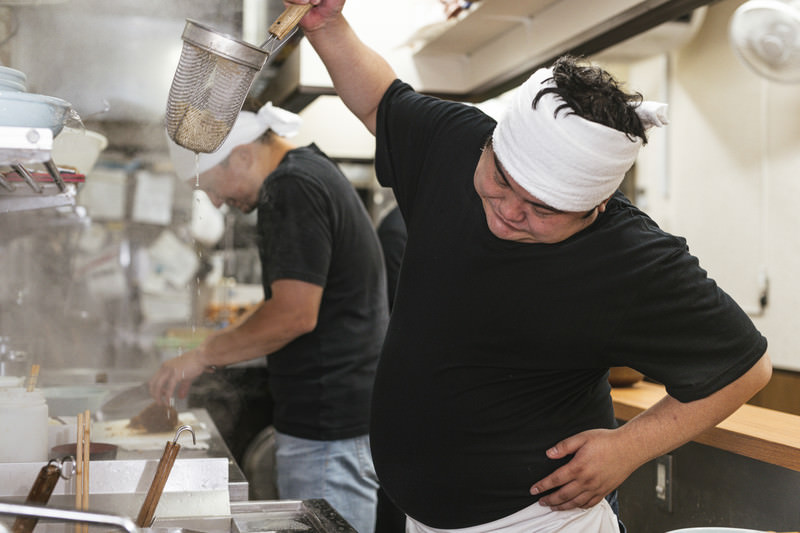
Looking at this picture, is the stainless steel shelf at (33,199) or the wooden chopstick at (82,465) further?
the stainless steel shelf at (33,199)

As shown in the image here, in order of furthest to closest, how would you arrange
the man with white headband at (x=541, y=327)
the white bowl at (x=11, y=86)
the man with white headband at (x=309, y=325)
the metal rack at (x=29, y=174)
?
the man with white headband at (x=309, y=325)
the man with white headband at (x=541, y=327)
the white bowl at (x=11, y=86)
the metal rack at (x=29, y=174)

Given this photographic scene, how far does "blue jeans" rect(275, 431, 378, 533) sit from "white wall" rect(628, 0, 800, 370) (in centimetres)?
229

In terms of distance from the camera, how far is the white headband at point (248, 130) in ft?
6.89

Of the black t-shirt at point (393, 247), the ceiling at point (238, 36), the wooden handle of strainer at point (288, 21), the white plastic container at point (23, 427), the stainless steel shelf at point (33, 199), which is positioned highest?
the ceiling at point (238, 36)

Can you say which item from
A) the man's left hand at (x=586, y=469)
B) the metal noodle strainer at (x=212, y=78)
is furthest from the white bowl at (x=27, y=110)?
the man's left hand at (x=586, y=469)

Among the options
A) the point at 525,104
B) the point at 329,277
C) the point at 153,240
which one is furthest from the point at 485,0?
the point at 153,240

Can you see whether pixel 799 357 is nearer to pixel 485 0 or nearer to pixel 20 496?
pixel 485 0

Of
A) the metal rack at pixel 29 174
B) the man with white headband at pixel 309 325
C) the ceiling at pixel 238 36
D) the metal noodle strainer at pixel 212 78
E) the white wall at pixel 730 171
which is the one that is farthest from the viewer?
the white wall at pixel 730 171

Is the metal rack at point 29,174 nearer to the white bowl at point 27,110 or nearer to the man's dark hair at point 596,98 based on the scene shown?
the white bowl at point 27,110

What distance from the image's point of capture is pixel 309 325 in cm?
202

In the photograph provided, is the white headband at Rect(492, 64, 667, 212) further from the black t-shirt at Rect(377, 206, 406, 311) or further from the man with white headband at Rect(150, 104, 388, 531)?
the black t-shirt at Rect(377, 206, 406, 311)

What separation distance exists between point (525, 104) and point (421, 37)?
1834 millimetres

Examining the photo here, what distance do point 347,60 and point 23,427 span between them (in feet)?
3.02

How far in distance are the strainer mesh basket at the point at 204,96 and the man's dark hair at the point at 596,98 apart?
50cm
